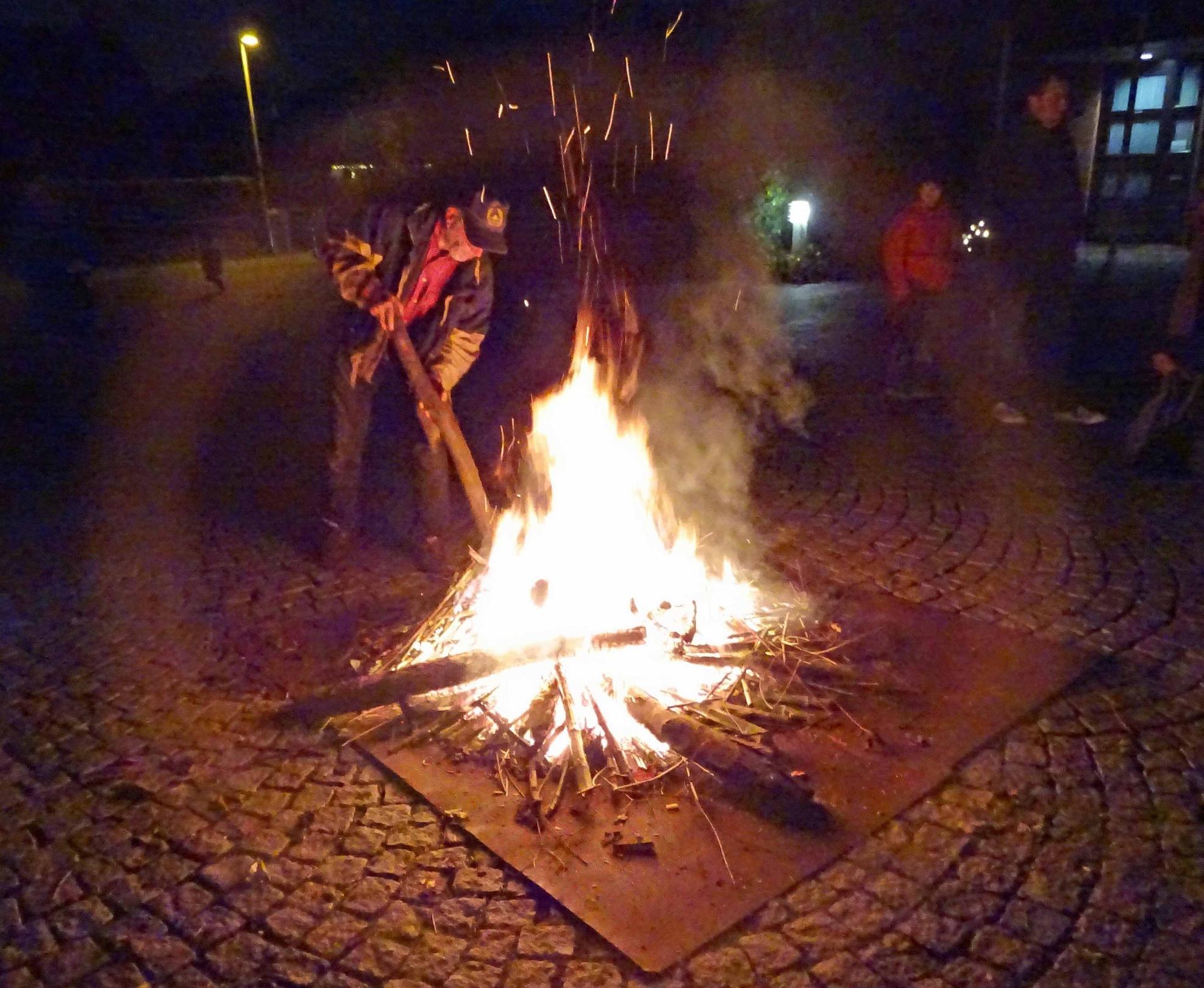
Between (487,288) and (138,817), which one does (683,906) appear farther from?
(487,288)

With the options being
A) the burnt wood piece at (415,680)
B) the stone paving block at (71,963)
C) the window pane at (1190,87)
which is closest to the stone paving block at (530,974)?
the stone paving block at (71,963)

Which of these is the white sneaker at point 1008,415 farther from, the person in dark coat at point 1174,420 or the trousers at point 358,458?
the trousers at point 358,458

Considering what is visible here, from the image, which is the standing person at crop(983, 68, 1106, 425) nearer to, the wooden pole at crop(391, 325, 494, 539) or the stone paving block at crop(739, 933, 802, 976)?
the wooden pole at crop(391, 325, 494, 539)

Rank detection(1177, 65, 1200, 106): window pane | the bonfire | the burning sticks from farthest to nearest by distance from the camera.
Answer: detection(1177, 65, 1200, 106): window pane
the bonfire
the burning sticks

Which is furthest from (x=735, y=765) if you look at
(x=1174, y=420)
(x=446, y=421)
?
(x=1174, y=420)

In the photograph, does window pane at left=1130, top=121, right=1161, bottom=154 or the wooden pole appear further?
window pane at left=1130, top=121, right=1161, bottom=154

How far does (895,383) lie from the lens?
945cm

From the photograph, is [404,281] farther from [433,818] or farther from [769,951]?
[769,951]

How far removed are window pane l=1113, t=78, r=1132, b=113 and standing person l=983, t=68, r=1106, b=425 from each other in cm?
1263

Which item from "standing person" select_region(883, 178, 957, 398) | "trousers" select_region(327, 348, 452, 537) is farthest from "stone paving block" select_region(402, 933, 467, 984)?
"standing person" select_region(883, 178, 957, 398)

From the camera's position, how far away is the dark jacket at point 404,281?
5.14 metres

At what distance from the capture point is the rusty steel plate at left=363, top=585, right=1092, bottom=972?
121 inches

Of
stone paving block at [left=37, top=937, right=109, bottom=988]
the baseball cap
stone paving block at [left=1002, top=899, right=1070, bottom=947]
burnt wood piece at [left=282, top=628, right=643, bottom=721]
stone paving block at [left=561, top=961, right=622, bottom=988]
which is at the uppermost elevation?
the baseball cap

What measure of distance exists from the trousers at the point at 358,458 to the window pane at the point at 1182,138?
59.8 feet
